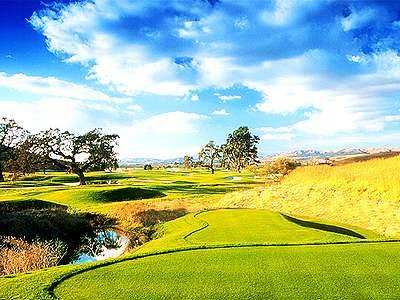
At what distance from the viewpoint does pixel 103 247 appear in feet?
73.7

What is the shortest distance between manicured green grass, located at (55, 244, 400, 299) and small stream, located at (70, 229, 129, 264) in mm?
11085

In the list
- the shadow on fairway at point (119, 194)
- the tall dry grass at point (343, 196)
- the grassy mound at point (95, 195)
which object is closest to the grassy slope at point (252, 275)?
the tall dry grass at point (343, 196)

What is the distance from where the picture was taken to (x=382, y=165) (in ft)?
85.0

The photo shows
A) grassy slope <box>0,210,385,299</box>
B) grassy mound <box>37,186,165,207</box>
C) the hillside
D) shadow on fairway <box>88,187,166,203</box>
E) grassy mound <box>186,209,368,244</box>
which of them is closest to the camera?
grassy slope <box>0,210,385,299</box>

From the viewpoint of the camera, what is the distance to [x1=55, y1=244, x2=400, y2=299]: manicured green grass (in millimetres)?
7242

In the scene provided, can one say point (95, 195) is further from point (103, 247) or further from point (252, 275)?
point (252, 275)

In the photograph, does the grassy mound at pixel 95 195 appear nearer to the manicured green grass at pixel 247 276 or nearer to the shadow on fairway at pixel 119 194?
the shadow on fairway at pixel 119 194

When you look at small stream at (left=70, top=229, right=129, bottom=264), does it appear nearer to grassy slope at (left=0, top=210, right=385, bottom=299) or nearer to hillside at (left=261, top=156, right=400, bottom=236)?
grassy slope at (left=0, top=210, right=385, bottom=299)

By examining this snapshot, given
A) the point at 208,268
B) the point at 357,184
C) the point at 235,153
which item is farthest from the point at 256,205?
the point at 235,153

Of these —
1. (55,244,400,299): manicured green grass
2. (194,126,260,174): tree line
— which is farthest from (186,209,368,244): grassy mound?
(194,126,260,174): tree line

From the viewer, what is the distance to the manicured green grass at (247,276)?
7.24 metres

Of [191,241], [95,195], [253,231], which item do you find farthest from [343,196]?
[95,195]

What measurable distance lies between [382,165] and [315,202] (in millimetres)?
4593

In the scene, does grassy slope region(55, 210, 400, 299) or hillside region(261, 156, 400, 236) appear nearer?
grassy slope region(55, 210, 400, 299)
